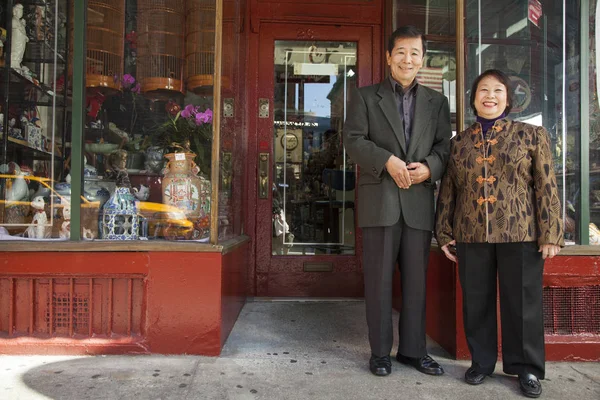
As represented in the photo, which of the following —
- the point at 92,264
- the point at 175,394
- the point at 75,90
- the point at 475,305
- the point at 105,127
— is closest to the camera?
the point at 175,394

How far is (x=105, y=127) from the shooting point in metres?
3.25

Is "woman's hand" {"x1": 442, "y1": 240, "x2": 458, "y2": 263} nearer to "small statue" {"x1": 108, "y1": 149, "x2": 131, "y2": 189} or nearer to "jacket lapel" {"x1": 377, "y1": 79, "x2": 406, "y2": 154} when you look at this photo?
"jacket lapel" {"x1": 377, "y1": 79, "x2": 406, "y2": 154}

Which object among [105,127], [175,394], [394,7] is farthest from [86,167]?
[394,7]

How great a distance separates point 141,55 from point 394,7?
7.45 ft

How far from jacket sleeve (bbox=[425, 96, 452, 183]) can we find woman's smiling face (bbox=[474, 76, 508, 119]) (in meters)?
0.25

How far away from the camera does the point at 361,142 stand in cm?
261

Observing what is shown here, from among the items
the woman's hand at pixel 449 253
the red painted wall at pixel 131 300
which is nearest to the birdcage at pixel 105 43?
the red painted wall at pixel 131 300

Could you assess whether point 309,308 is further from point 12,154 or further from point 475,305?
point 12,154

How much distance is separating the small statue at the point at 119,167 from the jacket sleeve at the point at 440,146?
203 cm

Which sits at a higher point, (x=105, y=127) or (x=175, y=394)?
(x=105, y=127)

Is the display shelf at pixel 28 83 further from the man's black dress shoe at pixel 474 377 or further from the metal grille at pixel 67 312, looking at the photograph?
→ the man's black dress shoe at pixel 474 377

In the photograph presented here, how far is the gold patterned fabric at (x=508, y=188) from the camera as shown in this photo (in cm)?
234

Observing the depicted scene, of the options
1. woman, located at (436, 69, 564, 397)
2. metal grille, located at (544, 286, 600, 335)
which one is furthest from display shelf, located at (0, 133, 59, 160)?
metal grille, located at (544, 286, 600, 335)

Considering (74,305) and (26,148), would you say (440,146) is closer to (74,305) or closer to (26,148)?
(74,305)
